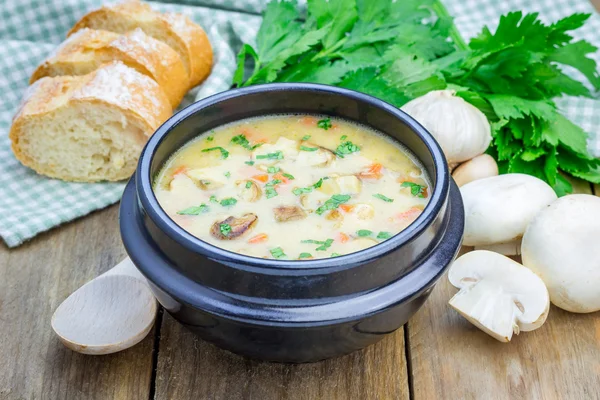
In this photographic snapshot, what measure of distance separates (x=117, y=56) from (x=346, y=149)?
124 centimetres

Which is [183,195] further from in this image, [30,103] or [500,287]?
[30,103]

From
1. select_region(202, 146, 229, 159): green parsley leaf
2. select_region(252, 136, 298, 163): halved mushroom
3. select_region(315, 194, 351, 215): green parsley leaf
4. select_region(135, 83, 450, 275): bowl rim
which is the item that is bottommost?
select_region(202, 146, 229, 159): green parsley leaf

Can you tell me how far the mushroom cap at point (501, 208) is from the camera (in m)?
2.38

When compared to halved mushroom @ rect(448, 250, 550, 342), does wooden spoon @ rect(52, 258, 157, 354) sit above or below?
below

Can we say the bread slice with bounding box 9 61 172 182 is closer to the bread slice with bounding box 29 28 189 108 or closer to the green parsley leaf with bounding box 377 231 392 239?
the bread slice with bounding box 29 28 189 108

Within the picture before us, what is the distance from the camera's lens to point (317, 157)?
2.19 metres

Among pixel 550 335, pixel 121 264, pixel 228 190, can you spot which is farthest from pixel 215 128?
pixel 550 335

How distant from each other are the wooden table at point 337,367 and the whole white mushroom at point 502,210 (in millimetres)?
256

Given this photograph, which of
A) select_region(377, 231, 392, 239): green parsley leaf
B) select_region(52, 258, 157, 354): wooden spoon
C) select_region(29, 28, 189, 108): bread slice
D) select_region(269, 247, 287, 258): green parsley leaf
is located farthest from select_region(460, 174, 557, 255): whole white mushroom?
select_region(29, 28, 189, 108): bread slice

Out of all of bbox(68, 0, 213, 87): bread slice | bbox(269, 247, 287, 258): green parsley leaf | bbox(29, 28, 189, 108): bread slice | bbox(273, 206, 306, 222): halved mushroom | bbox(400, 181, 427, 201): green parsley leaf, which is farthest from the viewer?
bbox(68, 0, 213, 87): bread slice

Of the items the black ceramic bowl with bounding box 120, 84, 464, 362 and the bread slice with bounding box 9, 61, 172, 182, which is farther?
the bread slice with bounding box 9, 61, 172, 182

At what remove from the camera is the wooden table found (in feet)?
6.67

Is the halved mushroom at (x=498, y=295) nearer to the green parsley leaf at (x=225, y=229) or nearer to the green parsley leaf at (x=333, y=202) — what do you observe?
the green parsley leaf at (x=333, y=202)

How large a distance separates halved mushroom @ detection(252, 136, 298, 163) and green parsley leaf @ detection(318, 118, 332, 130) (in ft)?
0.33
